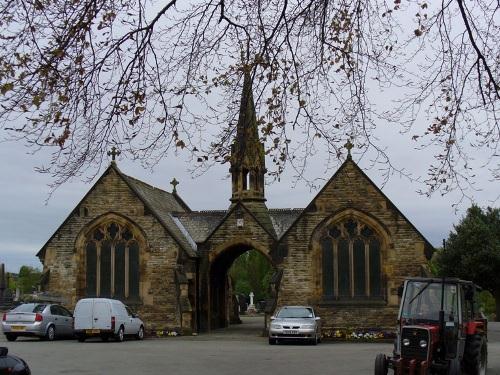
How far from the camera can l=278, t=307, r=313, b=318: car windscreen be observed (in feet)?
95.1

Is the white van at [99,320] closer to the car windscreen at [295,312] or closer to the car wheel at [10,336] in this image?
the car wheel at [10,336]

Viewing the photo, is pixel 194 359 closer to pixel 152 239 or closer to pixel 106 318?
pixel 106 318

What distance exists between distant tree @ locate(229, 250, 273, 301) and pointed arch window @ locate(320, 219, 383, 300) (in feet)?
117

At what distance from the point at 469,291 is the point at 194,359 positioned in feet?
25.8

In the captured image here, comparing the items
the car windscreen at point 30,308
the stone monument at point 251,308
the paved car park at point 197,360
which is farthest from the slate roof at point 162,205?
the stone monument at point 251,308

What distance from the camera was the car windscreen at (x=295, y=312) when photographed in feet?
95.1

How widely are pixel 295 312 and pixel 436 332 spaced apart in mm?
15155

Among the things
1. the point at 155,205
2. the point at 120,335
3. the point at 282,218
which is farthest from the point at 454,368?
the point at 155,205

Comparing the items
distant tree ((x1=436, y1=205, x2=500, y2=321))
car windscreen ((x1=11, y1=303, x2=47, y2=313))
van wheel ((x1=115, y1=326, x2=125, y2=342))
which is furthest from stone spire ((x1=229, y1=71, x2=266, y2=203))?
distant tree ((x1=436, y1=205, x2=500, y2=321))

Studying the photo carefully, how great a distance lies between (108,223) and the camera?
119ft

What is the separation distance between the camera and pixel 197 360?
19.7 meters

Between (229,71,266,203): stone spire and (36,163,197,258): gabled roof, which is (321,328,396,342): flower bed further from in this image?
(229,71,266,203): stone spire

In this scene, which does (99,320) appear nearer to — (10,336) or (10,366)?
(10,336)

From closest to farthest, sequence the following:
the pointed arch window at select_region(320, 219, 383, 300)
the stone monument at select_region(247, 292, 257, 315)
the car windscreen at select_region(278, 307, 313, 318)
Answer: the car windscreen at select_region(278, 307, 313, 318)
the pointed arch window at select_region(320, 219, 383, 300)
the stone monument at select_region(247, 292, 257, 315)
